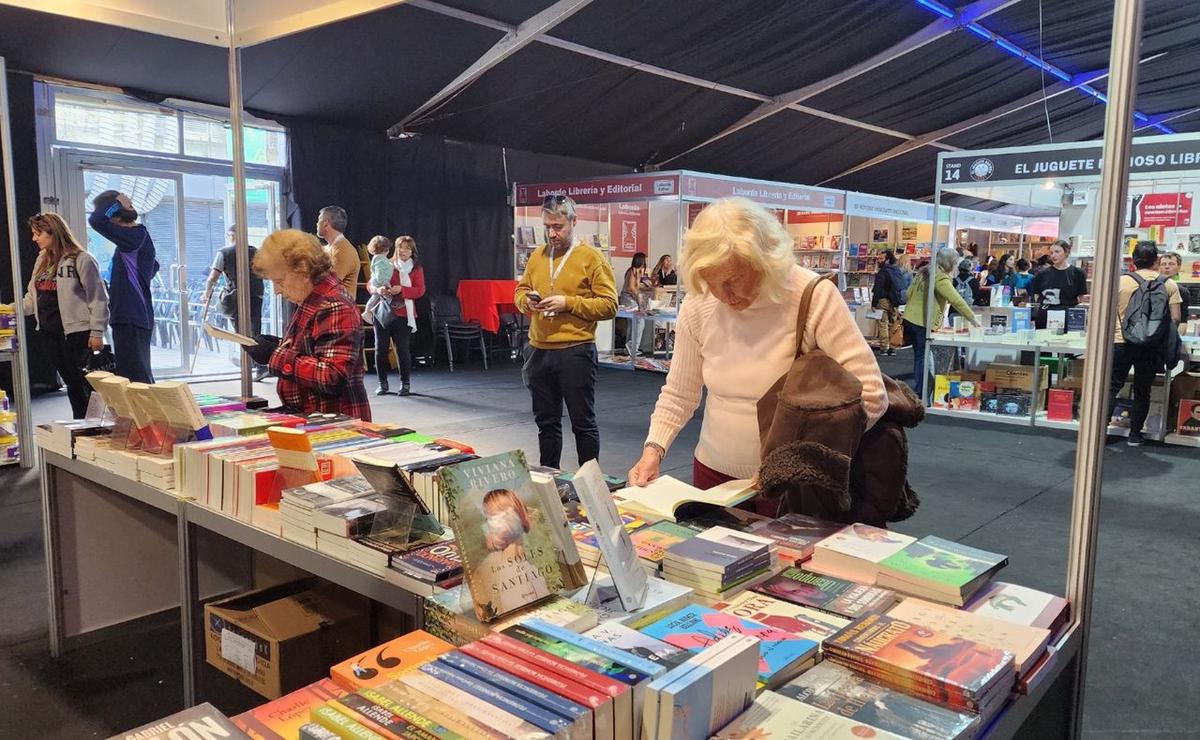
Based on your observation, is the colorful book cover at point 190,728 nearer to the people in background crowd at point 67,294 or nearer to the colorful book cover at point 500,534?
the colorful book cover at point 500,534

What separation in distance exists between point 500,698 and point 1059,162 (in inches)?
284

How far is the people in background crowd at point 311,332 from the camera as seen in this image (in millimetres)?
2777

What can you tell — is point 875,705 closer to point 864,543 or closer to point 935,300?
point 864,543

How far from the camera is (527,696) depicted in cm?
101

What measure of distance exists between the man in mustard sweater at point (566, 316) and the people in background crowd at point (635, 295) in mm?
6154

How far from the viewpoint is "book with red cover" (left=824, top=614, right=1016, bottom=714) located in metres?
1.13

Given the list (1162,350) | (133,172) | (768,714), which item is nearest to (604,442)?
(1162,350)

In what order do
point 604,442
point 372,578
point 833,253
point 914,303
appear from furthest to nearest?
point 833,253, point 914,303, point 604,442, point 372,578

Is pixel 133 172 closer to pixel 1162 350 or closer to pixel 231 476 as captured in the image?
pixel 231 476

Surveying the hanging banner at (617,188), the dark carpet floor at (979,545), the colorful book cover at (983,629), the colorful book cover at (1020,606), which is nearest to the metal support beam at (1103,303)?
the colorful book cover at (1020,606)

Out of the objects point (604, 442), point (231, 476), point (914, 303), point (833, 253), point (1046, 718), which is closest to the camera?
point (1046, 718)

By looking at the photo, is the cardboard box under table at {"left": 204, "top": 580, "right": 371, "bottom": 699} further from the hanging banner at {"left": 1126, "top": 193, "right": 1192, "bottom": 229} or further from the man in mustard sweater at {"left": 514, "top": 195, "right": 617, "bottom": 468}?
the hanging banner at {"left": 1126, "top": 193, "right": 1192, "bottom": 229}

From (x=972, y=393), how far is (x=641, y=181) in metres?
4.09

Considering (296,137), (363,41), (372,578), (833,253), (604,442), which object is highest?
(363,41)
